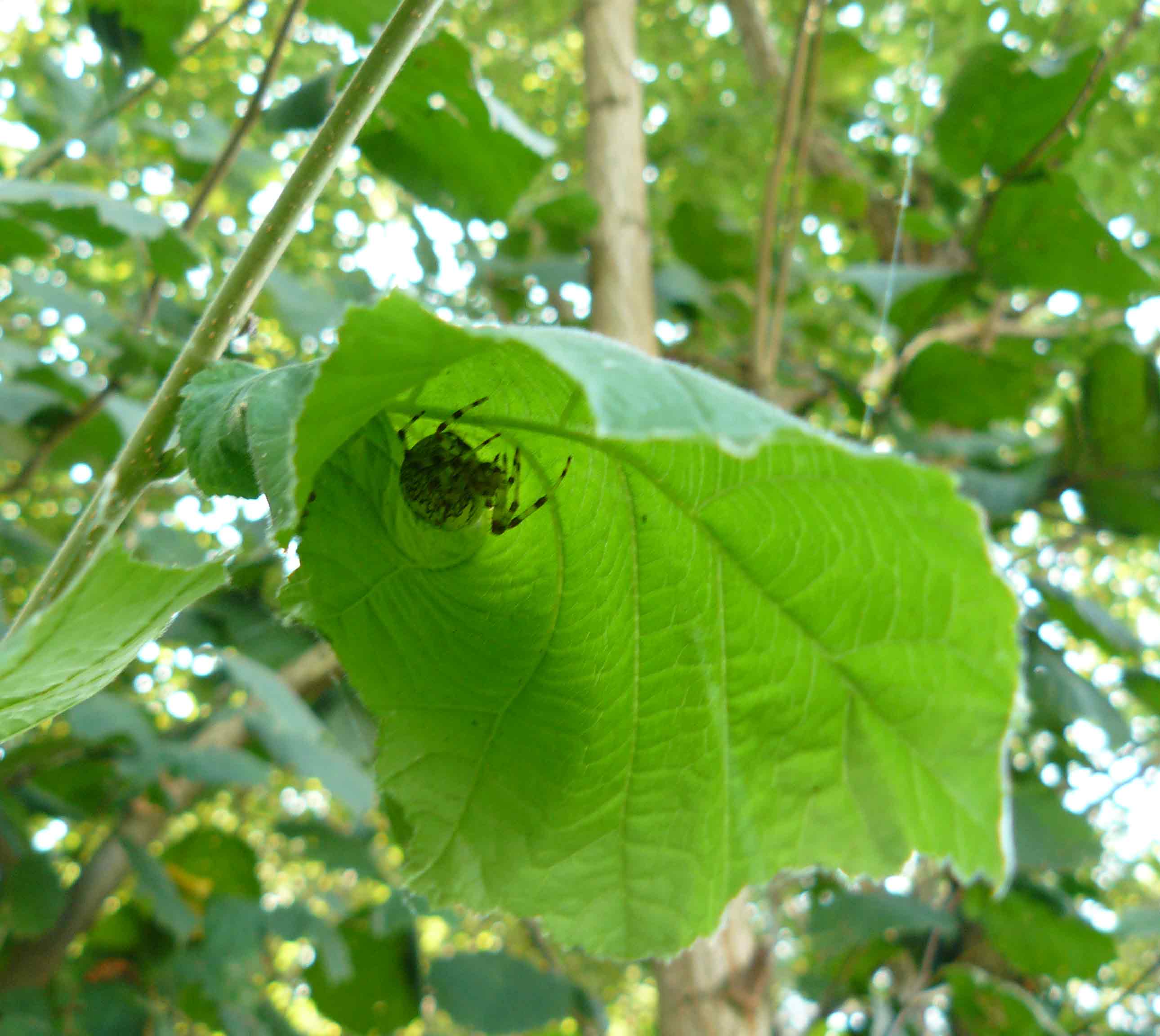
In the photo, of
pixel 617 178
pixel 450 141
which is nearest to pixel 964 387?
pixel 617 178

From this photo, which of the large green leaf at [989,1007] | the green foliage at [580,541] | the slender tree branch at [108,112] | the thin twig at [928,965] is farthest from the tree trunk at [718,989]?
the slender tree branch at [108,112]

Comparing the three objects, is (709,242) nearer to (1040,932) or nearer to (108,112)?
(108,112)

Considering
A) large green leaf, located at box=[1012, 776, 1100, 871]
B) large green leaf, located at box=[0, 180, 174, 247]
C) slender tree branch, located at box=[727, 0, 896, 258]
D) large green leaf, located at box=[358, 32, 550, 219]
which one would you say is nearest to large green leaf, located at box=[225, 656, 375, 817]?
large green leaf, located at box=[0, 180, 174, 247]

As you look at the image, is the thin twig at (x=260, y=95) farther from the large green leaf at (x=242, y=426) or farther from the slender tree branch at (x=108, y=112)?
the large green leaf at (x=242, y=426)

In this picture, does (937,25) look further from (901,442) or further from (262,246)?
(262,246)

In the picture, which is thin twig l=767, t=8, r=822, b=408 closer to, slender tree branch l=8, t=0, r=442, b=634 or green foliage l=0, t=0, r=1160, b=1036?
green foliage l=0, t=0, r=1160, b=1036

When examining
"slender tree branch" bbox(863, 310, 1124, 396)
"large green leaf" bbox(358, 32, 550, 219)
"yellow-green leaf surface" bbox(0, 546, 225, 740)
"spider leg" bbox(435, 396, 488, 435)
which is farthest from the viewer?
"slender tree branch" bbox(863, 310, 1124, 396)
